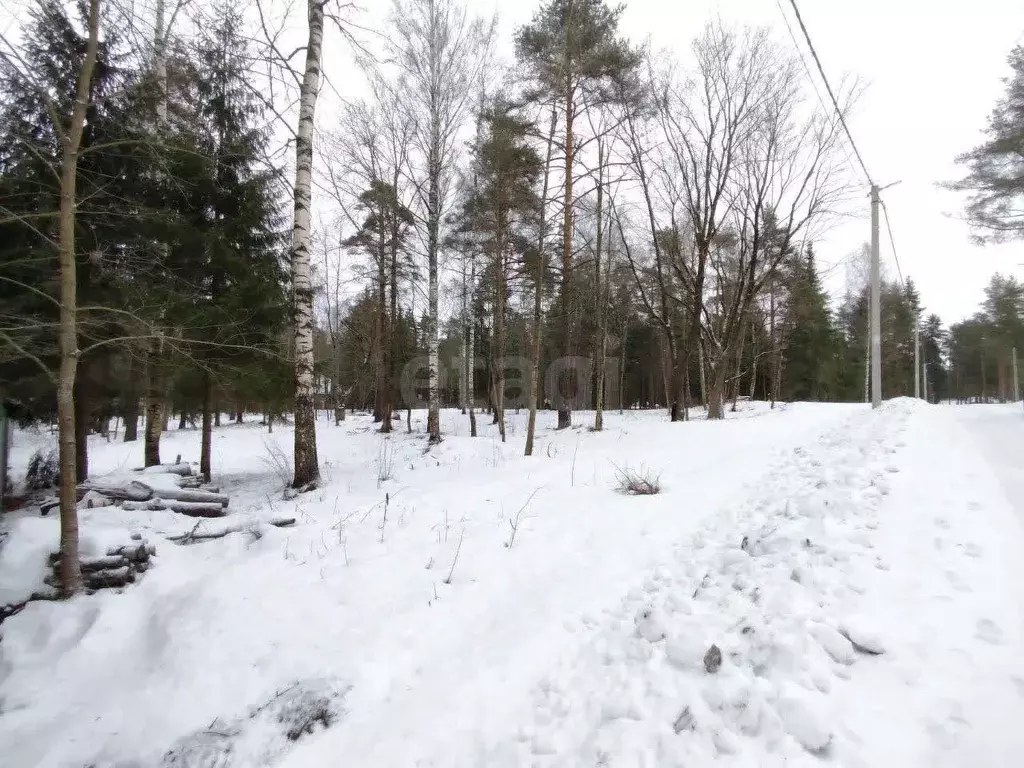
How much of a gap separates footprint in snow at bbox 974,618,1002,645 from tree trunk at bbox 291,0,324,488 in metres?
7.26

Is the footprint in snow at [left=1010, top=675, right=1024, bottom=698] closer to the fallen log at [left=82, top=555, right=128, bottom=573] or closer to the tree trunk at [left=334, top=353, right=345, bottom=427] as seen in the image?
the fallen log at [left=82, top=555, right=128, bottom=573]

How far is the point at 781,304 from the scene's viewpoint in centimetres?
2145

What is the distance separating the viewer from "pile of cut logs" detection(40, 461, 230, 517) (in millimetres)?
5188

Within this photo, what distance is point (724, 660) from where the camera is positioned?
2398 millimetres

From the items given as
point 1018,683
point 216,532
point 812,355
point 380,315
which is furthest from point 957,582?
point 812,355

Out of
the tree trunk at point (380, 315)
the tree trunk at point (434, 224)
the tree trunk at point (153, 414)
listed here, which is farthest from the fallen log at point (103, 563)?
the tree trunk at point (380, 315)

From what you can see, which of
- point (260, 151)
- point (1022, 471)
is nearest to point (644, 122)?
point (260, 151)

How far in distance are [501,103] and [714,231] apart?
7.51 m

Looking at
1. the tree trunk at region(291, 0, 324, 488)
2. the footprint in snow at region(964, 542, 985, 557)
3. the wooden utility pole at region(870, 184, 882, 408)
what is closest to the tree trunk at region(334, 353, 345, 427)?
the tree trunk at region(291, 0, 324, 488)

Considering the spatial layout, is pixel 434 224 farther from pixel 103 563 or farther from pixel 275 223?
pixel 103 563

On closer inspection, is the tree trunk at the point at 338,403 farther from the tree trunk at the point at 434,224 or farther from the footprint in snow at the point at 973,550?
the footprint in snow at the point at 973,550

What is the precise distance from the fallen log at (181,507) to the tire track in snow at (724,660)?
5.04 m

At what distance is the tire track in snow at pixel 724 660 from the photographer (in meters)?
2.02

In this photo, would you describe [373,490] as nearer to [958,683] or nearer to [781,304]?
[958,683]
